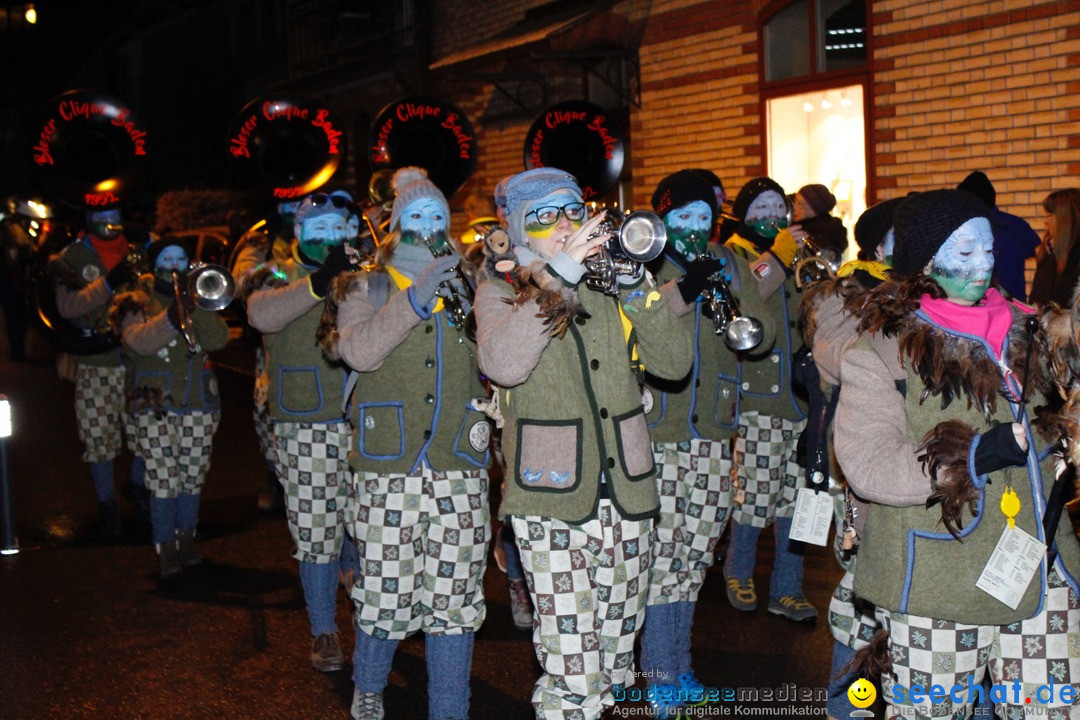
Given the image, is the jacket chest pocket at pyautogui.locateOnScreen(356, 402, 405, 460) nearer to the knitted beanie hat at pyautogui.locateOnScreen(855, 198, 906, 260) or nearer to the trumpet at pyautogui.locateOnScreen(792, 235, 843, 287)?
the knitted beanie hat at pyautogui.locateOnScreen(855, 198, 906, 260)

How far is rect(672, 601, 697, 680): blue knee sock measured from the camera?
196 inches

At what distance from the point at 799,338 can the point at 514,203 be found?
2627 millimetres

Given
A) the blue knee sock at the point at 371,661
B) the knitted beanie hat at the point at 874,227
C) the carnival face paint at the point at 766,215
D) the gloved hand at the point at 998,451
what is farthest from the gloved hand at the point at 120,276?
the gloved hand at the point at 998,451

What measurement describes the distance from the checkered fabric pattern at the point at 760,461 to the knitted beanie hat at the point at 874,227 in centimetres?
152

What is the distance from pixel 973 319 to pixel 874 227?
1306 mm

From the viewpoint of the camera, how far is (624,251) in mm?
3863

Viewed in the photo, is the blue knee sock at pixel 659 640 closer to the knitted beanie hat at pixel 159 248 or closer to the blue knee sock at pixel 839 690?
the blue knee sock at pixel 839 690

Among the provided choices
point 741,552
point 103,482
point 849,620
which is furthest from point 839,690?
point 103,482

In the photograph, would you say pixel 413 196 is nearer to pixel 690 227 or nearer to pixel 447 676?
pixel 690 227

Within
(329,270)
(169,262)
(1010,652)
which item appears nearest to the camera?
(1010,652)

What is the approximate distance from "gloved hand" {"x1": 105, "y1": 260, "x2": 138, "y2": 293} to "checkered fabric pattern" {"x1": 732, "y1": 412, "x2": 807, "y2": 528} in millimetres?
4325

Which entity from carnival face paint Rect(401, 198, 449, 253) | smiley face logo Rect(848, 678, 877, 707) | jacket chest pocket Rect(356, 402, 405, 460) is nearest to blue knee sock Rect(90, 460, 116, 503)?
jacket chest pocket Rect(356, 402, 405, 460)

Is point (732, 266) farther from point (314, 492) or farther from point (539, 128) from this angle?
point (539, 128)

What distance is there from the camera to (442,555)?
15.3ft
